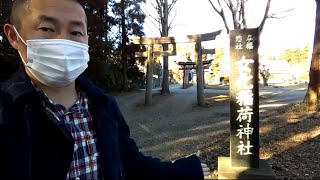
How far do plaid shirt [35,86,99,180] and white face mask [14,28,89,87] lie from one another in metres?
0.07

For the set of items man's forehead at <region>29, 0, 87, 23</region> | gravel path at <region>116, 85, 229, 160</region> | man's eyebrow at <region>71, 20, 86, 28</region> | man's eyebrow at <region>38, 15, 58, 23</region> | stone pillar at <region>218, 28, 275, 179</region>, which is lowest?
gravel path at <region>116, 85, 229, 160</region>

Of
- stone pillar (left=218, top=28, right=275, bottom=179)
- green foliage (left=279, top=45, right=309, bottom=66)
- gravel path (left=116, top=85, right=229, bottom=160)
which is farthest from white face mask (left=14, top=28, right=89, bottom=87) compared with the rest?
green foliage (left=279, top=45, right=309, bottom=66)

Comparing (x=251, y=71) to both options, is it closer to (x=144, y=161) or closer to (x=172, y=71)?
(x=144, y=161)

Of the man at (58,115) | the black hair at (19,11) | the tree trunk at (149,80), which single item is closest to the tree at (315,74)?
the tree trunk at (149,80)

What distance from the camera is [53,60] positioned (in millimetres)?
1375

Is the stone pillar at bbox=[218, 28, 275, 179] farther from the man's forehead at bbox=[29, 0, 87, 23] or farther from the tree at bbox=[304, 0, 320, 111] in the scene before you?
the tree at bbox=[304, 0, 320, 111]

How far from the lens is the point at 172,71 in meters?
40.9

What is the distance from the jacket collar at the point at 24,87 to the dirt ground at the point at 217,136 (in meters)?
3.29

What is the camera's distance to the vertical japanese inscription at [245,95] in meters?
4.18

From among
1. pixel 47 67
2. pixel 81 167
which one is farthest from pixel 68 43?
pixel 81 167

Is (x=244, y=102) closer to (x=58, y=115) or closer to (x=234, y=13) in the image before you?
(x=58, y=115)

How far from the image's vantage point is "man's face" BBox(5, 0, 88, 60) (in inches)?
51.3

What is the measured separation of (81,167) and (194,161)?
1.81ft

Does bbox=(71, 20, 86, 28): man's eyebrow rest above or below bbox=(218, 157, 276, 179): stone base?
above
